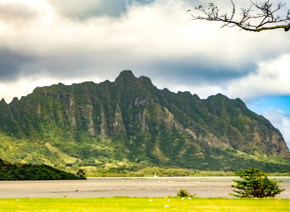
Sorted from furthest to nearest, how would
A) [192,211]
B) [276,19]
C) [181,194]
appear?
[181,194], [192,211], [276,19]

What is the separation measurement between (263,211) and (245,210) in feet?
4.64

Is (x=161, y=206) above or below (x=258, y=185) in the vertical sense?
below

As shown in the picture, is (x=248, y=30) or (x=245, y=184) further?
(x=245, y=184)

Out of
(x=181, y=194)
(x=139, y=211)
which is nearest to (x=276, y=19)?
(x=139, y=211)

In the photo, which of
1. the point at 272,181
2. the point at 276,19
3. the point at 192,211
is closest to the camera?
the point at 276,19

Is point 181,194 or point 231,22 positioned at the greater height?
point 231,22

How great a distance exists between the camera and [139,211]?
29.0 meters

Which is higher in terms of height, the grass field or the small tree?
the small tree

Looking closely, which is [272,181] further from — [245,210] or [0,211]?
[0,211]

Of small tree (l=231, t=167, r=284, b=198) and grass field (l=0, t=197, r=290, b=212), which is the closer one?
grass field (l=0, t=197, r=290, b=212)

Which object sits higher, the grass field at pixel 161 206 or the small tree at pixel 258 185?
the small tree at pixel 258 185

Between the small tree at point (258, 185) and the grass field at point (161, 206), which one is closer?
the grass field at point (161, 206)

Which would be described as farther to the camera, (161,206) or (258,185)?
(258,185)

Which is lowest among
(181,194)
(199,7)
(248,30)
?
(181,194)
